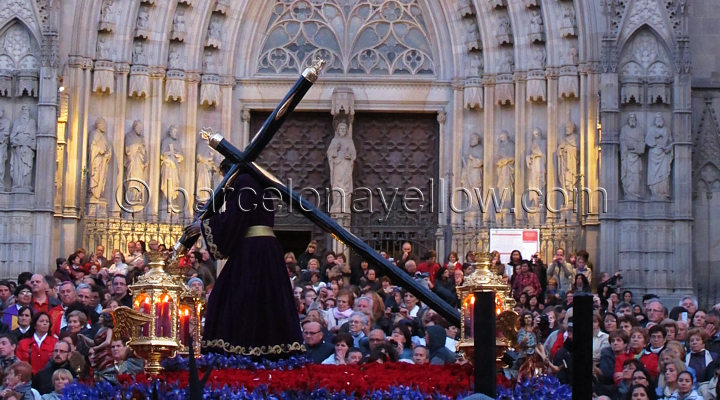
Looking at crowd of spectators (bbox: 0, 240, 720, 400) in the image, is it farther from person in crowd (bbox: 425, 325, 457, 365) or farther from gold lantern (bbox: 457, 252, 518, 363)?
gold lantern (bbox: 457, 252, 518, 363)

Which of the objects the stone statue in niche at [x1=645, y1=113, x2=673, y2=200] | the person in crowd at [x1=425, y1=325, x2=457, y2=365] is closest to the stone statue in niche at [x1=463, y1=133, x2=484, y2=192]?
the stone statue in niche at [x1=645, y1=113, x2=673, y2=200]

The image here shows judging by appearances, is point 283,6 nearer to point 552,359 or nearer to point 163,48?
point 163,48

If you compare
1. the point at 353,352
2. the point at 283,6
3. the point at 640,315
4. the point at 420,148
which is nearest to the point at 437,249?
the point at 420,148

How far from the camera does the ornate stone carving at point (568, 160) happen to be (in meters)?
21.3

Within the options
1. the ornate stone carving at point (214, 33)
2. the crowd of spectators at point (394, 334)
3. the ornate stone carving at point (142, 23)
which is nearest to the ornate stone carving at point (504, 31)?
the ornate stone carving at point (214, 33)

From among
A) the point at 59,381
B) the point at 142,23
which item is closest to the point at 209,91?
the point at 142,23

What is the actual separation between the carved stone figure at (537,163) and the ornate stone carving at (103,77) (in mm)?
6994

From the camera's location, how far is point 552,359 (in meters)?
12.6

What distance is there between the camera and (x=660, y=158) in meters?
20.6

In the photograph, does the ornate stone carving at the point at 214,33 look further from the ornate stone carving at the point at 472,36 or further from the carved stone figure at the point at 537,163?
the carved stone figure at the point at 537,163

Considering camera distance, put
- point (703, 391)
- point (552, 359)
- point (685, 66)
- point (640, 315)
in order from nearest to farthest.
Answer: point (703, 391)
point (552, 359)
point (640, 315)
point (685, 66)

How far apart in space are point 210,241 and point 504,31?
1337 cm

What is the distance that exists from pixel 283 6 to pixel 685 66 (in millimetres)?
7213

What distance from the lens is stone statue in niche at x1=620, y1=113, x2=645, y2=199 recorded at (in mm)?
20656
